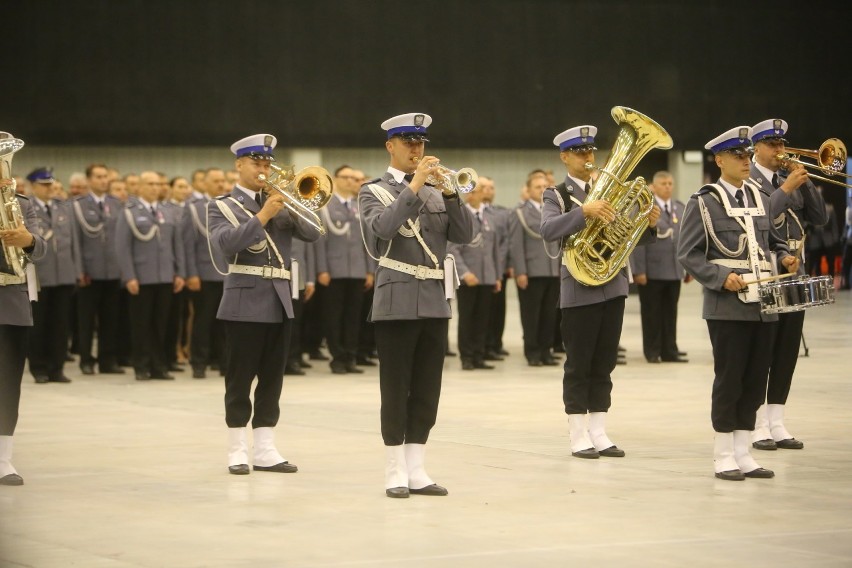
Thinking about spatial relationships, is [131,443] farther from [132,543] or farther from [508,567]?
[508,567]

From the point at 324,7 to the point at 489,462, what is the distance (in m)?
15.6

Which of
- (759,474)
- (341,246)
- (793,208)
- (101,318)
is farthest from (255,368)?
(101,318)

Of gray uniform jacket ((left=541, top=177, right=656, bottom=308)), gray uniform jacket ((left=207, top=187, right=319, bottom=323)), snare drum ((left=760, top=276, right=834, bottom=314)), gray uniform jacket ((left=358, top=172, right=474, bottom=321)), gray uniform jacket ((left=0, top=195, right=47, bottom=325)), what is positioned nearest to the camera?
gray uniform jacket ((left=358, top=172, right=474, bottom=321))

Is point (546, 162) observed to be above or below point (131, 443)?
above

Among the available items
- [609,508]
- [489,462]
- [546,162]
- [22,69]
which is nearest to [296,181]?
[489,462]

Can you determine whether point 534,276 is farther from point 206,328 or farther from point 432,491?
point 432,491

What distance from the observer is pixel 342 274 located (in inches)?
600

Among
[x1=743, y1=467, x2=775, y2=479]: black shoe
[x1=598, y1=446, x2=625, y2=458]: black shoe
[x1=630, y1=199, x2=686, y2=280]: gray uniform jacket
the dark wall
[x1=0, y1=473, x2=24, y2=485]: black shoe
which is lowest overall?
[x1=0, y1=473, x2=24, y2=485]: black shoe

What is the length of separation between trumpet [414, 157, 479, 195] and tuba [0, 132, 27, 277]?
2.40m

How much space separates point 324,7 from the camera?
76.5 feet

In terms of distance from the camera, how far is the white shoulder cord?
573 inches

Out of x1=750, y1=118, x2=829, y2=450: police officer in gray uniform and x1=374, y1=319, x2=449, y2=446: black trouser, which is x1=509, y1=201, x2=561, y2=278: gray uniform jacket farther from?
x1=374, y1=319, x2=449, y2=446: black trouser

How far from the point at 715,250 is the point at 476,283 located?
7310mm

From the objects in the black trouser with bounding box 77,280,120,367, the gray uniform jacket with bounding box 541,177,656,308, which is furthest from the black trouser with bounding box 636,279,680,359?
the gray uniform jacket with bounding box 541,177,656,308
